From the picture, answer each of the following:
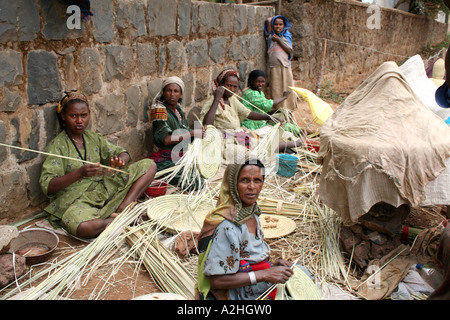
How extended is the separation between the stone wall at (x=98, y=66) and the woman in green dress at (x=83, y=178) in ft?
0.54

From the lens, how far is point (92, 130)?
11.9ft

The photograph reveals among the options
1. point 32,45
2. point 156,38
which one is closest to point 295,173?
point 156,38

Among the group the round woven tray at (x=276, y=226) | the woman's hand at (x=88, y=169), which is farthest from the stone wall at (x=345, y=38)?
the woman's hand at (x=88, y=169)

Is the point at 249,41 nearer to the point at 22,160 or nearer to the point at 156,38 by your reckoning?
the point at 156,38

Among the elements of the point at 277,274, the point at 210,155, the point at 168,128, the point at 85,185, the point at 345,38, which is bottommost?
the point at 277,274

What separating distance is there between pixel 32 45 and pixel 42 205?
4.08 feet

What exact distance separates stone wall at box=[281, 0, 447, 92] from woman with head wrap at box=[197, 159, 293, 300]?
22.1 feet

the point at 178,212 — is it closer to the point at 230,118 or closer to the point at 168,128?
the point at 168,128

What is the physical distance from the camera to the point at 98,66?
3596 mm

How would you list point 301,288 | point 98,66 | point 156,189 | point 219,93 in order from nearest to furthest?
point 301,288 → point 98,66 → point 156,189 → point 219,93

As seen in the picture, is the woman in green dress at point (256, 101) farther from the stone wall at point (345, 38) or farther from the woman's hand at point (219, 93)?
the stone wall at point (345, 38)

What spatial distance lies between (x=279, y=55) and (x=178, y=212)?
4.35 meters

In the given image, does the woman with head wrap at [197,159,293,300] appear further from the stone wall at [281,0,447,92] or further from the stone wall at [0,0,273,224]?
the stone wall at [281,0,447,92]

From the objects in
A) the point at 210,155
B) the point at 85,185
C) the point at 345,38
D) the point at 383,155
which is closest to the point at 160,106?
the point at 210,155
